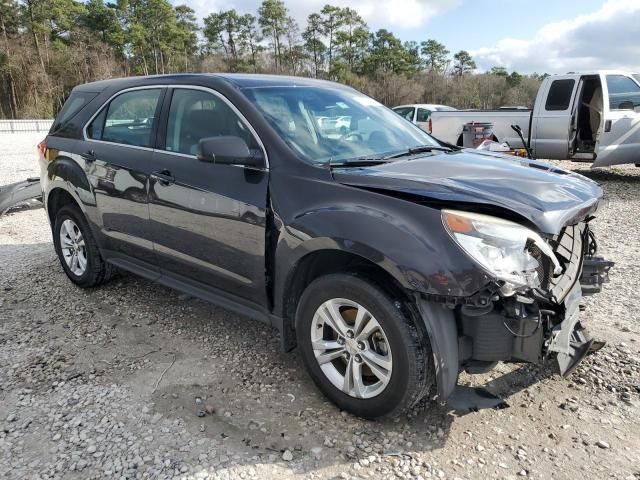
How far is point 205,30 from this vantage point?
2554 inches

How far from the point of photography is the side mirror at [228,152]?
2984mm

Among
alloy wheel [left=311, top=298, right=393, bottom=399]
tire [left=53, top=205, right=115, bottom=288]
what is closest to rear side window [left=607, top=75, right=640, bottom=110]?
alloy wheel [left=311, top=298, right=393, bottom=399]

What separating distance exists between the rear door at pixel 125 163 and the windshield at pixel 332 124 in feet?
3.29

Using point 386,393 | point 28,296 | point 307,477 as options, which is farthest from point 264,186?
point 28,296

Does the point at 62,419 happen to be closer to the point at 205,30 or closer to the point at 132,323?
the point at 132,323

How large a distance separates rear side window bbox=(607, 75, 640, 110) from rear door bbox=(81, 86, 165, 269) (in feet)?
30.7

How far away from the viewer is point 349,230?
262 centimetres

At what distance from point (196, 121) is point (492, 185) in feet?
6.64

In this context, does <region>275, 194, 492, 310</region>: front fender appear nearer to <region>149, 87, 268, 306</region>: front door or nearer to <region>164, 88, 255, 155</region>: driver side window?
<region>149, 87, 268, 306</region>: front door

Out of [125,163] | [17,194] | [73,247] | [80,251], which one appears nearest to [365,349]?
[125,163]

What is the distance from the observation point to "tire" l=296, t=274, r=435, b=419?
2.54 metres

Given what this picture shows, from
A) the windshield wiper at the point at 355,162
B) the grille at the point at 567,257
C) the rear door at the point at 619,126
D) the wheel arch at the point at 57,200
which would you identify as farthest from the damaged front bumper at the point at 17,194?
the rear door at the point at 619,126

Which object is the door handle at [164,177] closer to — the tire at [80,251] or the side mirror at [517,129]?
the tire at [80,251]

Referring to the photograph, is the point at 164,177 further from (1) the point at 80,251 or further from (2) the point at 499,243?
(2) the point at 499,243
